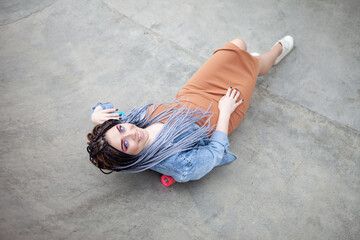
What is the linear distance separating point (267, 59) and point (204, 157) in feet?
4.45

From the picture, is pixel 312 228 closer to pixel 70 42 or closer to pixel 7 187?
pixel 7 187

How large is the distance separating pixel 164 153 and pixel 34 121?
1.41 metres

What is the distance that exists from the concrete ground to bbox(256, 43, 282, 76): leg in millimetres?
191

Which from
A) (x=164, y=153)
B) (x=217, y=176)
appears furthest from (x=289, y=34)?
(x=164, y=153)

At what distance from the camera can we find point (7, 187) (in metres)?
1.93

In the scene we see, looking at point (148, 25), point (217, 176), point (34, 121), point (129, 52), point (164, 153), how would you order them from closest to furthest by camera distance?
point (164, 153), point (217, 176), point (34, 121), point (129, 52), point (148, 25)

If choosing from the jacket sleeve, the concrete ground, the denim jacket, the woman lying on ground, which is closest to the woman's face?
the woman lying on ground

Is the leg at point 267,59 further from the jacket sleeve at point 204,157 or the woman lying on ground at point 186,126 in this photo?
the jacket sleeve at point 204,157

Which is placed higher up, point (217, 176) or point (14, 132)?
point (14, 132)

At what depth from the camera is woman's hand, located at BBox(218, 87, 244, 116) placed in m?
2.03

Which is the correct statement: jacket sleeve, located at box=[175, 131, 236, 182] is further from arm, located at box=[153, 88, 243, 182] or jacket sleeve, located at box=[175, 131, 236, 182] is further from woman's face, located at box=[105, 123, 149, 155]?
woman's face, located at box=[105, 123, 149, 155]

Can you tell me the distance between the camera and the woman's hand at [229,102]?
2027 mm

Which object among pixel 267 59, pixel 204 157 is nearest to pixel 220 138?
pixel 204 157

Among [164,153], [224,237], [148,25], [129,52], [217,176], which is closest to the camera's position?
[164,153]
